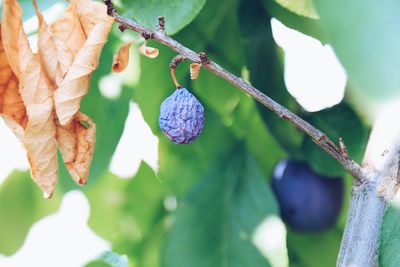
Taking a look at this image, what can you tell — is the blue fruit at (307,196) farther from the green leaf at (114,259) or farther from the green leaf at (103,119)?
the green leaf at (114,259)

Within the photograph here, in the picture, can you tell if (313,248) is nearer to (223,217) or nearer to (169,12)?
(223,217)

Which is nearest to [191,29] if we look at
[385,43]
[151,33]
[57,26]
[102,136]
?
[102,136]

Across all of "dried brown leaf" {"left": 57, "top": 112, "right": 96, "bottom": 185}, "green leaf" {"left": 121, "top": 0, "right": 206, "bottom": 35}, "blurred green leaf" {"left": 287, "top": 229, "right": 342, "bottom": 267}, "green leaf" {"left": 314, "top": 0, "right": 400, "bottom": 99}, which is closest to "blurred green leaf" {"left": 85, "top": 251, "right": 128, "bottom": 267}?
"dried brown leaf" {"left": 57, "top": 112, "right": 96, "bottom": 185}

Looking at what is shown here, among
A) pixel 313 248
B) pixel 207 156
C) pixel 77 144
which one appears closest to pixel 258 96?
pixel 77 144

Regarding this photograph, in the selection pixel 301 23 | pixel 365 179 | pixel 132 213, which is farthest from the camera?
pixel 132 213

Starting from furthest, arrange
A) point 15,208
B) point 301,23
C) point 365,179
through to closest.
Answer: point 15,208 < point 301,23 < point 365,179

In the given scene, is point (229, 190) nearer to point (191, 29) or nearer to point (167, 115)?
point (191, 29)
